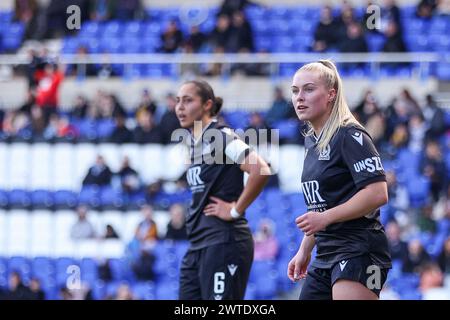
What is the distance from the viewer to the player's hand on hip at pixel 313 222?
5875mm

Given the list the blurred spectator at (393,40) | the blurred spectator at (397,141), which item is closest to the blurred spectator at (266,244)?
the blurred spectator at (397,141)

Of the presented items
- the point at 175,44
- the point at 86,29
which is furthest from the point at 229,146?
the point at 86,29

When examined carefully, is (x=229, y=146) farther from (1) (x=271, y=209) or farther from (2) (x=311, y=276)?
(1) (x=271, y=209)

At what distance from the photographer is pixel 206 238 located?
7930 millimetres

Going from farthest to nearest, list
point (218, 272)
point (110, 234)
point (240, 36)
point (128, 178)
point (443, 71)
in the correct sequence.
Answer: point (240, 36), point (443, 71), point (128, 178), point (110, 234), point (218, 272)

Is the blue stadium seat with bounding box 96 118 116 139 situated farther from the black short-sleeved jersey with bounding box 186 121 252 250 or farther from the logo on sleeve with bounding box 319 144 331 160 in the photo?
the logo on sleeve with bounding box 319 144 331 160

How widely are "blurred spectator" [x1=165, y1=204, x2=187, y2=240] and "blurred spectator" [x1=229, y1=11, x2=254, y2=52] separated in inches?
174

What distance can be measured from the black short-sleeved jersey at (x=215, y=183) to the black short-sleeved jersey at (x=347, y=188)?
1.67 metres

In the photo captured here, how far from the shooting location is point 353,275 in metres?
5.95

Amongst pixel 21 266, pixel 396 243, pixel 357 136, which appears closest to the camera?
pixel 357 136

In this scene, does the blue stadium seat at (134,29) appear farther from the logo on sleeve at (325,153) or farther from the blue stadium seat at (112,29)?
the logo on sleeve at (325,153)

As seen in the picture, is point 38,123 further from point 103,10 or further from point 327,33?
point 327,33

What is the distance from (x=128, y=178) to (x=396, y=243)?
4234 mm

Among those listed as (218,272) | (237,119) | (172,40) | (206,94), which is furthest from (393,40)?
(218,272)
